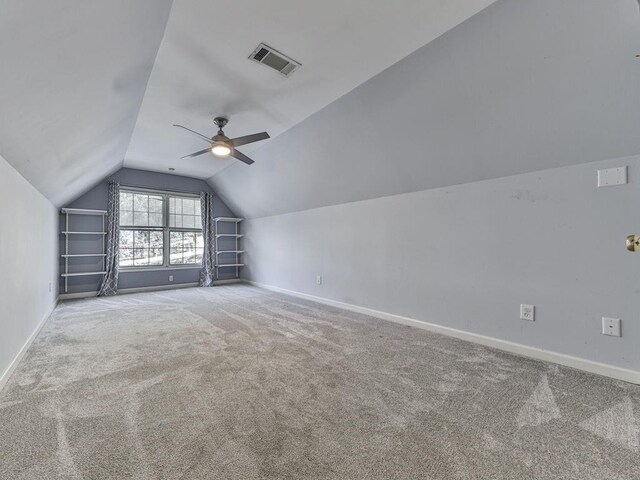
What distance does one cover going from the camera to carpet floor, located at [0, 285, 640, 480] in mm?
1311

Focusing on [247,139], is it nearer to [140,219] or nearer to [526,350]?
[526,350]

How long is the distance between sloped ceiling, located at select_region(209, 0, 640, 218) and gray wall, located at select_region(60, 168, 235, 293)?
156 inches

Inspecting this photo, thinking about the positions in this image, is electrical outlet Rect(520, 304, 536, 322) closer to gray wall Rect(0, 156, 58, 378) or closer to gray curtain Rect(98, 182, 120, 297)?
gray wall Rect(0, 156, 58, 378)

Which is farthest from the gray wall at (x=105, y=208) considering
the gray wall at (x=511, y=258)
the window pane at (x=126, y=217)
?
the gray wall at (x=511, y=258)

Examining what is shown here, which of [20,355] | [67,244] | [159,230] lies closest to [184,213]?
[159,230]

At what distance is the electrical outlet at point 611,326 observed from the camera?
7.06ft

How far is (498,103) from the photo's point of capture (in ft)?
7.61

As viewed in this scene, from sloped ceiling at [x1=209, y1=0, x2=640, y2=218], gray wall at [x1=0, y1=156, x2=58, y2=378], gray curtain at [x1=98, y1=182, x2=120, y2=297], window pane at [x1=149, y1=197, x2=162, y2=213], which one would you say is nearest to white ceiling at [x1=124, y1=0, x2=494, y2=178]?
sloped ceiling at [x1=209, y1=0, x2=640, y2=218]

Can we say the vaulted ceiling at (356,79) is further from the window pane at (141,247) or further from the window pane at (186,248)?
the window pane at (186,248)

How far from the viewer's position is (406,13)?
1.93 meters

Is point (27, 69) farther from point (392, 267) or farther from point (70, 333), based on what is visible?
point (392, 267)

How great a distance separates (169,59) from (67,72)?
987 mm

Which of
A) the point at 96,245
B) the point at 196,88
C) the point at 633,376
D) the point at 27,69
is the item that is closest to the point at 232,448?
the point at 27,69

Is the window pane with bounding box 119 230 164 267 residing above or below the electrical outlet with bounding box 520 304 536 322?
above
